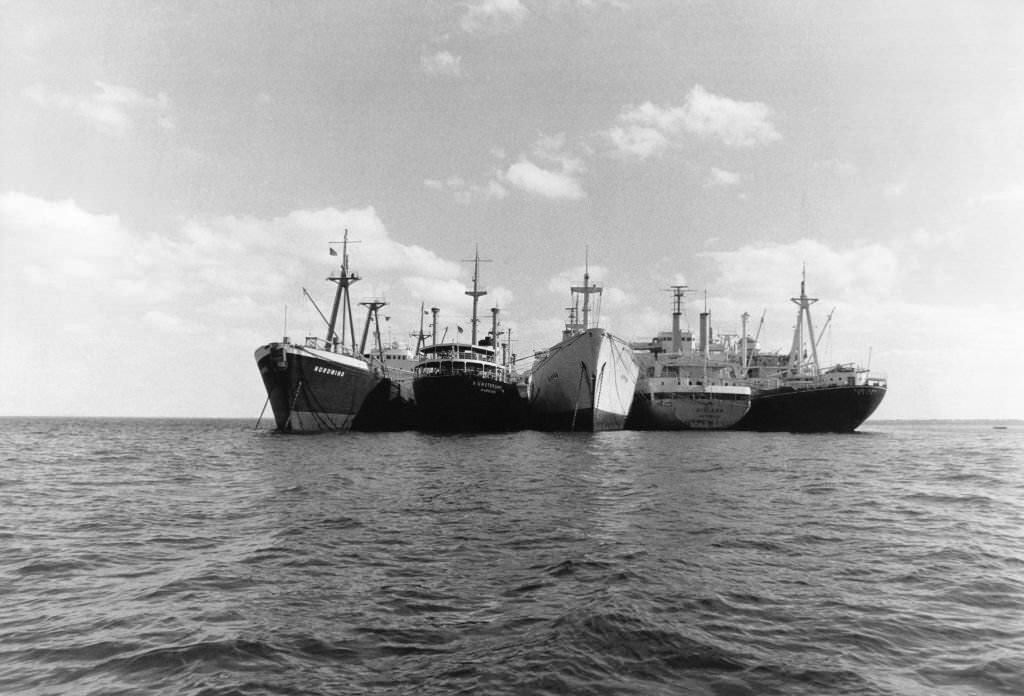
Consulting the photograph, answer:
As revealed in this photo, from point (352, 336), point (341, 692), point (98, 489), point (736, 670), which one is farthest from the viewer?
point (352, 336)

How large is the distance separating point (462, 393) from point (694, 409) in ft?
112

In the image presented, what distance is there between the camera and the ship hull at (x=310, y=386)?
198 feet

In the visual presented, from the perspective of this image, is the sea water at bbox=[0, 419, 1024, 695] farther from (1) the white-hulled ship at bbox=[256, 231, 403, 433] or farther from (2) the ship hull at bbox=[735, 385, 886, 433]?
(2) the ship hull at bbox=[735, 385, 886, 433]

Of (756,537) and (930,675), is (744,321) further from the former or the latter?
(930,675)

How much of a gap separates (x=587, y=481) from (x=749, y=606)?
1580 centimetres

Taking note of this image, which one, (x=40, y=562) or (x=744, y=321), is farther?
(x=744, y=321)

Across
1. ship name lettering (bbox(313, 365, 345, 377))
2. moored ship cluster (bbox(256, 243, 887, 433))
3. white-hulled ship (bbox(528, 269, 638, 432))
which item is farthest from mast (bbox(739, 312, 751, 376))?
ship name lettering (bbox(313, 365, 345, 377))

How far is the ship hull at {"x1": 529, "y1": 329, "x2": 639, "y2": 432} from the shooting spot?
60.8 metres

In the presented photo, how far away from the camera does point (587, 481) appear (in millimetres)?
25562

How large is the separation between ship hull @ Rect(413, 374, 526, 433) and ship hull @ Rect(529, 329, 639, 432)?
17.9 feet

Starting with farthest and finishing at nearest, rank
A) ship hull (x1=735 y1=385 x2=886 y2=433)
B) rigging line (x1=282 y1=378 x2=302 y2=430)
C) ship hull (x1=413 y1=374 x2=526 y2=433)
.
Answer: ship hull (x1=735 y1=385 x2=886 y2=433)
rigging line (x1=282 y1=378 x2=302 y2=430)
ship hull (x1=413 y1=374 x2=526 y2=433)

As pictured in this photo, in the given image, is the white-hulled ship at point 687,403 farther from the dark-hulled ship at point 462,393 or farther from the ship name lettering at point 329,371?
the ship name lettering at point 329,371

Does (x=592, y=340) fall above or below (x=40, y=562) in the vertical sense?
above

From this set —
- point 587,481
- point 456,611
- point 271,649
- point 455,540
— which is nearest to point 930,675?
point 456,611
